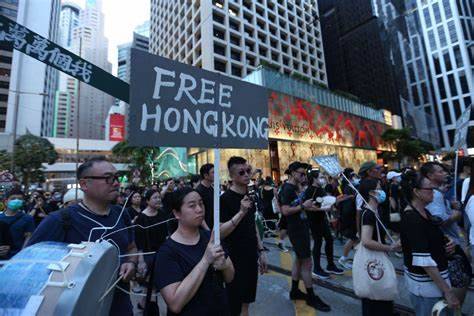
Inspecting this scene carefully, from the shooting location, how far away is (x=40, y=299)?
3.51ft

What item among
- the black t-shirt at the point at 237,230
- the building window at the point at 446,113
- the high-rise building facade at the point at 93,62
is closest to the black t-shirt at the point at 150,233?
the black t-shirt at the point at 237,230

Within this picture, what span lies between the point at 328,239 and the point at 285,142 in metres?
19.6

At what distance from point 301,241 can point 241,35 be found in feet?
108

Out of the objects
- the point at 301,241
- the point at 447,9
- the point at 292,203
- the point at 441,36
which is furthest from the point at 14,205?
the point at 447,9

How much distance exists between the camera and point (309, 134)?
26031 mm

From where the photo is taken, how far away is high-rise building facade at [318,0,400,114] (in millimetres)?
48938

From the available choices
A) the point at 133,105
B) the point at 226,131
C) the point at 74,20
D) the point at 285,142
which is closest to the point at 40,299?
the point at 133,105

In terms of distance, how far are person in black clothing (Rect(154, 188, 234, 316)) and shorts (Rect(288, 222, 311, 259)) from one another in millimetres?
2210

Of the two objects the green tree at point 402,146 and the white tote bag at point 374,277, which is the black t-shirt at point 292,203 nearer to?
the white tote bag at point 374,277

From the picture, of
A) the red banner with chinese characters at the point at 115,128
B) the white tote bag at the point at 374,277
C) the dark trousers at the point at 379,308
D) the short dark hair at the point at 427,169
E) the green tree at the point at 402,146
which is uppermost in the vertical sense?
the red banner with chinese characters at the point at 115,128

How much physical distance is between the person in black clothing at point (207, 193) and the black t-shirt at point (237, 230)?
32 centimetres

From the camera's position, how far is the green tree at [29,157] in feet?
104

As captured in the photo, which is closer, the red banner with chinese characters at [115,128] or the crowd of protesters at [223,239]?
the crowd of protesters at [223,239]

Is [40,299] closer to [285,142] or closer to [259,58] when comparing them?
[285,142]
